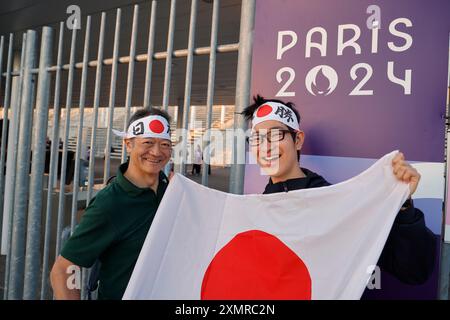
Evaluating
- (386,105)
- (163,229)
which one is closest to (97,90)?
(163,229)

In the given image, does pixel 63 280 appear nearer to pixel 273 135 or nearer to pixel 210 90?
pixel 273 135

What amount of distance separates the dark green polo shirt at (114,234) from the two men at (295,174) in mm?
626

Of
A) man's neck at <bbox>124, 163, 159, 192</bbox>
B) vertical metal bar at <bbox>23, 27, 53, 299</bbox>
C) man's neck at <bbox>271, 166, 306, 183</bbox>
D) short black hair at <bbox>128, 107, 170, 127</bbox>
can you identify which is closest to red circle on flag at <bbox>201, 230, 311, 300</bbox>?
man's neck at <bbox>271, 166, 306, 183</bbox>

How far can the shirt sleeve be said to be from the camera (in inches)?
69.2

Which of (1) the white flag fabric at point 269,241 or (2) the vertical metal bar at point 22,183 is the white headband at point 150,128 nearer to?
(1) the white flag fabric at point 269,241

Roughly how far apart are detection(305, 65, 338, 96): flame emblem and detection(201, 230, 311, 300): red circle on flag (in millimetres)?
865

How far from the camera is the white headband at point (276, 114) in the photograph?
6.15ft

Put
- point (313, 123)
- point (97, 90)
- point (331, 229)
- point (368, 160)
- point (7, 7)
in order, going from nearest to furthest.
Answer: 1. point (331, 229)
2. point (368, 160)
3. point (313, 123)
4. point (97, 90)
5. point (7, 7)

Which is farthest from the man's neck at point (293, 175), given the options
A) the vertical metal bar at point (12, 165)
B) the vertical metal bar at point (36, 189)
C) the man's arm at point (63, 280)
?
the vertical metal bar at point (12, 165)

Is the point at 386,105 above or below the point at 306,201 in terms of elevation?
above

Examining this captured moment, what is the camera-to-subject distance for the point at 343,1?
2105 millimetres

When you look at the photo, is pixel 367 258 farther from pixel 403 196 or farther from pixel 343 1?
pixel 343 1

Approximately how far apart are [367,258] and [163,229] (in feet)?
2.90

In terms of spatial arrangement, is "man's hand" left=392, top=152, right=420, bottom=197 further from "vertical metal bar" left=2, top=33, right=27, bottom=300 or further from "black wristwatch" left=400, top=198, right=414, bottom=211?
"vertical metal bar" left=2, top=33, right=27, bottom=300
